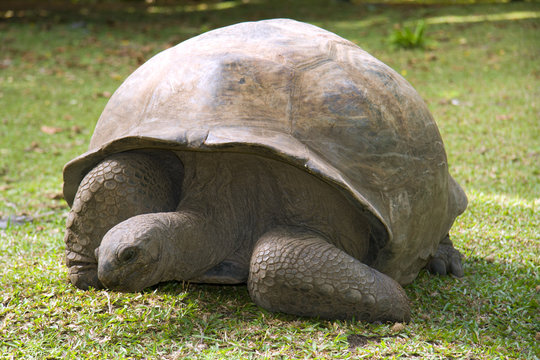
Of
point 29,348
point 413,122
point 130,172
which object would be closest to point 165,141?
point 130,172

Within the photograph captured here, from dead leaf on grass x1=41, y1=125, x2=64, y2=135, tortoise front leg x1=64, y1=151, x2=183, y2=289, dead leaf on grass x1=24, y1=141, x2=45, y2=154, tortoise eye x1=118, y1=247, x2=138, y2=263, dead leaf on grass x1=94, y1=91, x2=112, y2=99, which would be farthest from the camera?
dead leaf on grass x1=94, y1=91, x2=112, y2=99

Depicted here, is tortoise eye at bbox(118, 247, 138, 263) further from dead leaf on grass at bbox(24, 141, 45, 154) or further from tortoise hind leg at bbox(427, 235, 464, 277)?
dead leaf on grass at bbox(24, 141, 45, 154)

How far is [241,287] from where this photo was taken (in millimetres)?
2793

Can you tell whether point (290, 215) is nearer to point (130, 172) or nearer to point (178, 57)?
point (130, 172)

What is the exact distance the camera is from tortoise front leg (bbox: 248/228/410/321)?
7.47ft

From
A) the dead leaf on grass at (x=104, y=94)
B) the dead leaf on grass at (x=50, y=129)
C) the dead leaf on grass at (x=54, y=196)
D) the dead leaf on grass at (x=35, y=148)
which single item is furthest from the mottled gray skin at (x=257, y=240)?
the dead leaf on grass at (x=104, y=94)

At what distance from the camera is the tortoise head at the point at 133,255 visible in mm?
2035

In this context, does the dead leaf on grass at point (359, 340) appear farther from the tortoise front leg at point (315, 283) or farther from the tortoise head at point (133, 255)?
the tortoise head at point (133, 255)

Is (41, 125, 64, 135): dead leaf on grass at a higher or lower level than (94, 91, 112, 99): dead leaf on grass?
lower

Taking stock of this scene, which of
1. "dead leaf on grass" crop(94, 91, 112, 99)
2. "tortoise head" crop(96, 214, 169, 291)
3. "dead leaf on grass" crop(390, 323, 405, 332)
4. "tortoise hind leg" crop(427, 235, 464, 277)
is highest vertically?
"tortoise head" crop(96, 214, 169, 291)

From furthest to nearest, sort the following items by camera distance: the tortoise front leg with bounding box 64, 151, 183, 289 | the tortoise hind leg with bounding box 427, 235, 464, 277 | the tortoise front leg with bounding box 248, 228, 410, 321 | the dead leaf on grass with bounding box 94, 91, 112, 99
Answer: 1. the dead leaf on grass with bounding box 94, 91, 112, 99
2. the tortoise hind leg with bounding box 427, 235, 464, 277
3. the tortoise front leg with bounding box 64, 151, 183, 289
4. the tortoise front leg with bounding box 248, 228, 410, 321

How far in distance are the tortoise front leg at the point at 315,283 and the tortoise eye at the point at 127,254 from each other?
0.50 m

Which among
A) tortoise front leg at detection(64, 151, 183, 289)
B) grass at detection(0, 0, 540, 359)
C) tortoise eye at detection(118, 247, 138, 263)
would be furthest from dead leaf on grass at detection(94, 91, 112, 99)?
tortoise eye at detection(118, 247, 138, 263)

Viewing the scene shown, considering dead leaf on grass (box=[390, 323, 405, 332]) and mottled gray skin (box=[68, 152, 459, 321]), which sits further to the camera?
dead leaf on grass (box=[390, 323, 405, 332])
